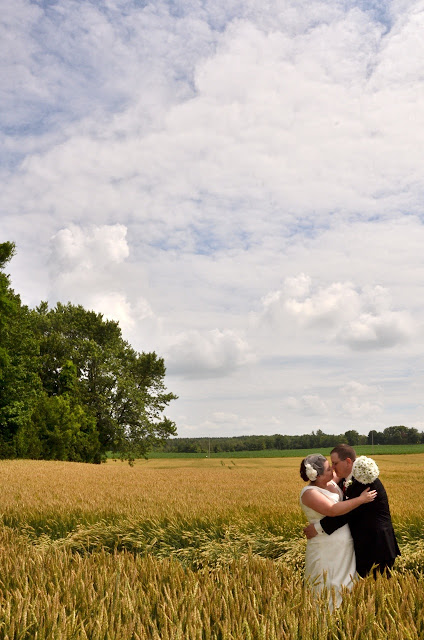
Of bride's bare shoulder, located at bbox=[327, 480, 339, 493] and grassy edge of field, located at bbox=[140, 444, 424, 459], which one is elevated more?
bride's bare shoulder, located at bbox=[327, 480, 339, 493]

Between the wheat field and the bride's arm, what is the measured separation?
56cm

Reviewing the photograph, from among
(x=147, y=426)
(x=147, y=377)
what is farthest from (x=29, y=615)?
(x=147, y=377)

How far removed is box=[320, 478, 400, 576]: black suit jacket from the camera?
15.5ft

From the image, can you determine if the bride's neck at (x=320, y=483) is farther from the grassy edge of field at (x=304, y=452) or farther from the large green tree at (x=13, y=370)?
A: the grassy edge of field at (x=304, y=452)

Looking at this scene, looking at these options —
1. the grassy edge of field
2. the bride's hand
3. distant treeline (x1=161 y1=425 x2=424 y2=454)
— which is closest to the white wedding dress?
the bride's hand

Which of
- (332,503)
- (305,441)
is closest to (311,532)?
(332,503)

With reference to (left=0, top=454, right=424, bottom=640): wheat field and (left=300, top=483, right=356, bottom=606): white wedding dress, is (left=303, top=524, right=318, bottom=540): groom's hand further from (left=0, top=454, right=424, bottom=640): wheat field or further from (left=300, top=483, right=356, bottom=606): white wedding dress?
(left=0, top=454, right=424, bottom=640): wheat field

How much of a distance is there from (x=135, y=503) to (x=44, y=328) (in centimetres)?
3925

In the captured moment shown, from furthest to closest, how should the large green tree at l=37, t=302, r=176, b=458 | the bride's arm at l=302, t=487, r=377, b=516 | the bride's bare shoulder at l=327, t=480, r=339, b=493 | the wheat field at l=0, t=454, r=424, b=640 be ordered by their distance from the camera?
the large green tree at l=37, t=302, r=176, b=458
the bride's bare shoulder at l=327, t=480, r=339, b=493
the bride's arm at l=302, t=487, r=377, b=516
the wheat field at l=0, t=454, r=424, b=640

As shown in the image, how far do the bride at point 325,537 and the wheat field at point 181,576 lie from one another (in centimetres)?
37

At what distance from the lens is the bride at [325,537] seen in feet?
15.2

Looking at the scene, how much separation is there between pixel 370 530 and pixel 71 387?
38773 millimetres

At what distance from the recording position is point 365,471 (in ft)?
15.2

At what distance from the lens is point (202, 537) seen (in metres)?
7.63
